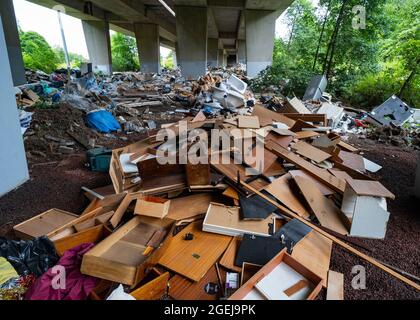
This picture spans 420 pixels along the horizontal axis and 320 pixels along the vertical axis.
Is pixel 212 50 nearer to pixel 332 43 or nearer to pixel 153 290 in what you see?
pixel 332 43

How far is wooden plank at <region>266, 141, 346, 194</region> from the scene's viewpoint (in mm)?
3355

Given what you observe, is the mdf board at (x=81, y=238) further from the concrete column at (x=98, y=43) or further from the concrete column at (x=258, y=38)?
the concrete column at (x=98, y=43)

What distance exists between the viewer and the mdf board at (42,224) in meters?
2.68

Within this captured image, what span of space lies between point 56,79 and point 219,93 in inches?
316

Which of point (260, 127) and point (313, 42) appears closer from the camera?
point (260, 127)

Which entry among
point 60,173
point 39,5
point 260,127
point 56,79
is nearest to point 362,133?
point 260,127

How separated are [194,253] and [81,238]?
0.99 meters

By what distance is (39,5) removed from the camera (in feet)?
46.0

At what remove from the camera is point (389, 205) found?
141 inches

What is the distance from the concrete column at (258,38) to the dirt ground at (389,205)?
12.1m

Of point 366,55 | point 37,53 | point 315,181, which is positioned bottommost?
point 315,181

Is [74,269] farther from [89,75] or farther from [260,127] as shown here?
[89,75]

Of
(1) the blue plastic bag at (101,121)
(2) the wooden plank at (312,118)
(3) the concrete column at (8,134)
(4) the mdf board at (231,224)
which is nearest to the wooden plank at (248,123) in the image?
(2) the wooden plank at (312,118)

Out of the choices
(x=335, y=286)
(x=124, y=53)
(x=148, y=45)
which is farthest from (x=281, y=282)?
(x=124, y=53)
